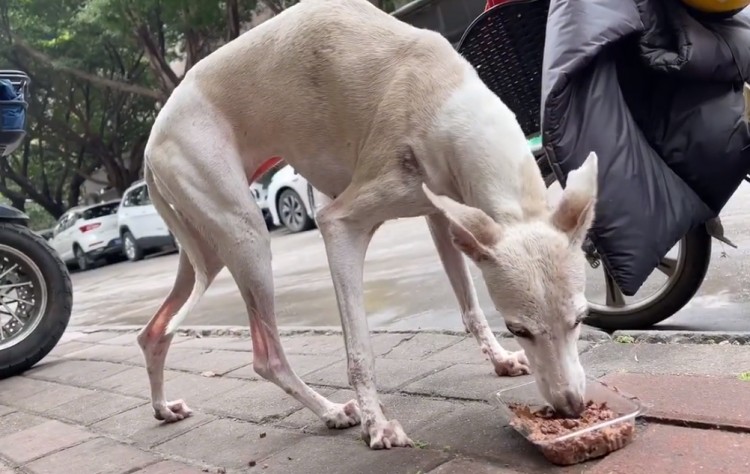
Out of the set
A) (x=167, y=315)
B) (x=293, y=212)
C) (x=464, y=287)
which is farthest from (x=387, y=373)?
(x=293, y=212)

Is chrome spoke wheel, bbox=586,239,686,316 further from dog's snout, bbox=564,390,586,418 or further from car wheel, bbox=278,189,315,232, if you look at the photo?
car wheel, bbox=278,189,315,232

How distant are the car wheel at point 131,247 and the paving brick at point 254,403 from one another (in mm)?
14789

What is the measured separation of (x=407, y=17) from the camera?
8258 millimetres

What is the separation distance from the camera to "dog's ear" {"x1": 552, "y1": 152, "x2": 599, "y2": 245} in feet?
6.80

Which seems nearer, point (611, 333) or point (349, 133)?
point (349, 133)

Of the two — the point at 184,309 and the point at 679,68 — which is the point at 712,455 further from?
the point at 184,309

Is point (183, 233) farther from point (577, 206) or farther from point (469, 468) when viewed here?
point (577, 206)

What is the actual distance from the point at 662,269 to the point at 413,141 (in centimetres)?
160

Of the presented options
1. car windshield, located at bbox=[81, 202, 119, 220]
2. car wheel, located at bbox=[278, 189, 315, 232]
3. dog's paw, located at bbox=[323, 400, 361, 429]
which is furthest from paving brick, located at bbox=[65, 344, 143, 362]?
car windshield, located at bbox=[81, 202, 119, 220]

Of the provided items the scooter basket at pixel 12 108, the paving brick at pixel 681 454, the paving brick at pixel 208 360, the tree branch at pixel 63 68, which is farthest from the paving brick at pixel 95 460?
the tree branch at pixel 63 68

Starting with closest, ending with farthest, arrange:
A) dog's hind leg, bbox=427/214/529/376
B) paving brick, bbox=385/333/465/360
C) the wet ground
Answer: dog's hind leg, bbox=427/214/529/376 < paving brick, bbox=385/333/465/360 < the wet ground

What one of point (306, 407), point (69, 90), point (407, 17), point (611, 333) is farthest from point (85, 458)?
point (69, 90)

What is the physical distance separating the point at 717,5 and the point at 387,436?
202 cm

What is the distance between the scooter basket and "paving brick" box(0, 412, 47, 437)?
6.60 ft
